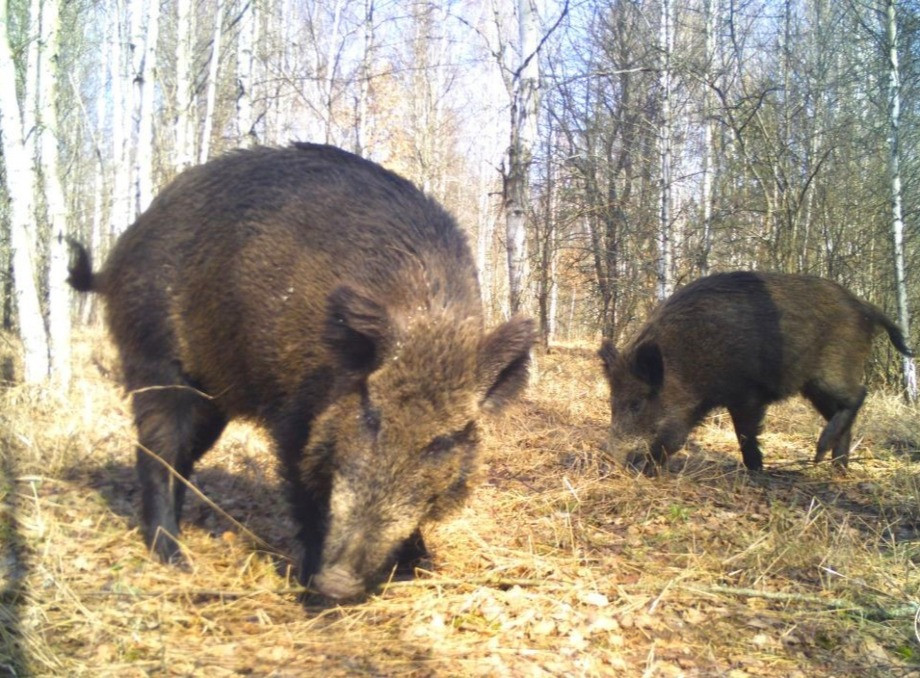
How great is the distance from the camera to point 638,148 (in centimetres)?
1684

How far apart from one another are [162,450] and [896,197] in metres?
10.5

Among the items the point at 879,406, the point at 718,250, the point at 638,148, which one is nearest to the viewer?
the point at 879,406

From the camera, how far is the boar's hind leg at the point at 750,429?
6.18 m

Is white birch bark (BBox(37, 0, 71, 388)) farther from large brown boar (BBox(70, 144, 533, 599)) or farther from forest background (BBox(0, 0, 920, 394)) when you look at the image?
large brown boar (BBox(70, 144, 533, 599))

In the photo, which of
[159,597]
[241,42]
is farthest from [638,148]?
[159,597]

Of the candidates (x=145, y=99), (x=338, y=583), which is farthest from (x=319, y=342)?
(x=145, y=99)

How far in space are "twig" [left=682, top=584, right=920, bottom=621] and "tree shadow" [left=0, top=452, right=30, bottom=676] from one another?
280 cm

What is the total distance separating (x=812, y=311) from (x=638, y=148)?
440 inches

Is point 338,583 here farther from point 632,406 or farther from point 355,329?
point 632,406

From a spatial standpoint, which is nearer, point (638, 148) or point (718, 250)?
point (718, 250)

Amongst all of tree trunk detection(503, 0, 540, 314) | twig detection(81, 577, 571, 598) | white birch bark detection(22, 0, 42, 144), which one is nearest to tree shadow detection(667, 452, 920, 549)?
twig detection(81, 577, 571, 598)

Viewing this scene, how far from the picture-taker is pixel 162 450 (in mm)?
3867

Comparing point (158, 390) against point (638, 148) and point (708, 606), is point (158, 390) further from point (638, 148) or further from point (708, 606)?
point (638, 148)

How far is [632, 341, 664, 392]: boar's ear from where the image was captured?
6.11 metres
